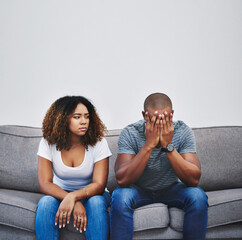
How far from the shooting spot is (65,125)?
1.70m

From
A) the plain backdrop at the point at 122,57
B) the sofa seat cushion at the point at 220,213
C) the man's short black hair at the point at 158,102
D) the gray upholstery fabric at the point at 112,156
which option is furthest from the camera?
the plain backdrop at the point at 122,57

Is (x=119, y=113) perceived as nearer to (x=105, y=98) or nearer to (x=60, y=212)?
(x=105, y=98)

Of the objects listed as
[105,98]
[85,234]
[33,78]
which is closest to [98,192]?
[85,234]

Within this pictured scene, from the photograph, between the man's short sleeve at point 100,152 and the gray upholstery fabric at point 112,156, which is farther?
the gray upholstery fabric at point 112,156

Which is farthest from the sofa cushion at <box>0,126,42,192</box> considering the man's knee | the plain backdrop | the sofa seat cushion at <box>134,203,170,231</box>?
the man's knee

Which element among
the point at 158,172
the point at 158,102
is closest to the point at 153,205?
the point at 158,172

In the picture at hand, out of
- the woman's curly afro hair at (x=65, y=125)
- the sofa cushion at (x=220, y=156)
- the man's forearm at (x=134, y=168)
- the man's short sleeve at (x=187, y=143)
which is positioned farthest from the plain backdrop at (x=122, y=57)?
the man's forearm at (x=134, y=168)

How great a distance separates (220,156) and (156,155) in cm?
67

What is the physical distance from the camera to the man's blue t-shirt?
1.63m

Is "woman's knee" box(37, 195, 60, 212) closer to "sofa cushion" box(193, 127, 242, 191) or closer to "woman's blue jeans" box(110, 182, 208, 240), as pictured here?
"woman's blue jeans" box(110, 182, 208, 240)

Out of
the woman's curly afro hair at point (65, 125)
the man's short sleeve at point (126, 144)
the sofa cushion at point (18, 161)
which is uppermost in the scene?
the woman's curly afro hair at point (65, 125)

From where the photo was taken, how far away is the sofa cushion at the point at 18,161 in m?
1.97

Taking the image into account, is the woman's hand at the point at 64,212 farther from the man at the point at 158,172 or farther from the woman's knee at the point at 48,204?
the man at the point at 158,172

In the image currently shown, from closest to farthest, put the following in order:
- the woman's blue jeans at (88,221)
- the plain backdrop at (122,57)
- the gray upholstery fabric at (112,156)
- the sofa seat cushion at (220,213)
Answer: the woman's blue jeans at (88,221)
the sofa seat cushion at (220,213)
the gray upholstery fabric at (112,156)
the plain backdrop at (122,57)
